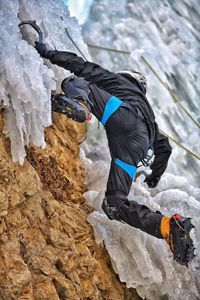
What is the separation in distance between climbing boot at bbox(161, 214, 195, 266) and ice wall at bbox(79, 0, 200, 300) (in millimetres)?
435

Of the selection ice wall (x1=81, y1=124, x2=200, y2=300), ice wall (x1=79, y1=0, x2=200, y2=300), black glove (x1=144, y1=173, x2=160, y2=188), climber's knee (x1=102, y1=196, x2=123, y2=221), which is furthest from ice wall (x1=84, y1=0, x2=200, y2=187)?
climber's knee (x1=102, y1=196, x2=123, y2=221)

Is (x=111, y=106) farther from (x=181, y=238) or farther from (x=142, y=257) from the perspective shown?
(x=142, y=257)

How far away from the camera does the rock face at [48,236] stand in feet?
8.43

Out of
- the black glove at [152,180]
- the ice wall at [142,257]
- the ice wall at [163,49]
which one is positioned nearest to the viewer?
the ice wall at [142,257]

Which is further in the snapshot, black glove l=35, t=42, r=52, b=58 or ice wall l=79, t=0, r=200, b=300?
ice wall l=79, t=0, r=200, b=300

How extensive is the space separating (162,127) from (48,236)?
3.22 metres

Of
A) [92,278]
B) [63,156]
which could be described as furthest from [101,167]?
[92,278]

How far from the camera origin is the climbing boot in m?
2.66

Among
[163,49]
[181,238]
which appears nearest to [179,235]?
[181,238]

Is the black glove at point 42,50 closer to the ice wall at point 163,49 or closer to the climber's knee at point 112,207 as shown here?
the climber's knee at point 112,207

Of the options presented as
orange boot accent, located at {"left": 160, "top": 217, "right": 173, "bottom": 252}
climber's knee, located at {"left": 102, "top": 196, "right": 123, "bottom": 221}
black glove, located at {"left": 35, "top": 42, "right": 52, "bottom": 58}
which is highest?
black glove, located at {"left": 35, "top": 42, "right": 52, "bottom": 58}

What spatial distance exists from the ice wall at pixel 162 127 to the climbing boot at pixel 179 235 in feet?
1.43

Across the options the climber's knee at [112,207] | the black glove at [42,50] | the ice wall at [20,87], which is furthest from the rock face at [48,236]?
the black glove at [42,50]

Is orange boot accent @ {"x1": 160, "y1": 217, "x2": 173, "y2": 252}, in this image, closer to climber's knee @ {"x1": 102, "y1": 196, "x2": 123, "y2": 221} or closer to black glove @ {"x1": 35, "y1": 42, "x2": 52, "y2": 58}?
climber's knee @ {"x1": 102, "y1": 196, "x2": 123, "y2": 221}
